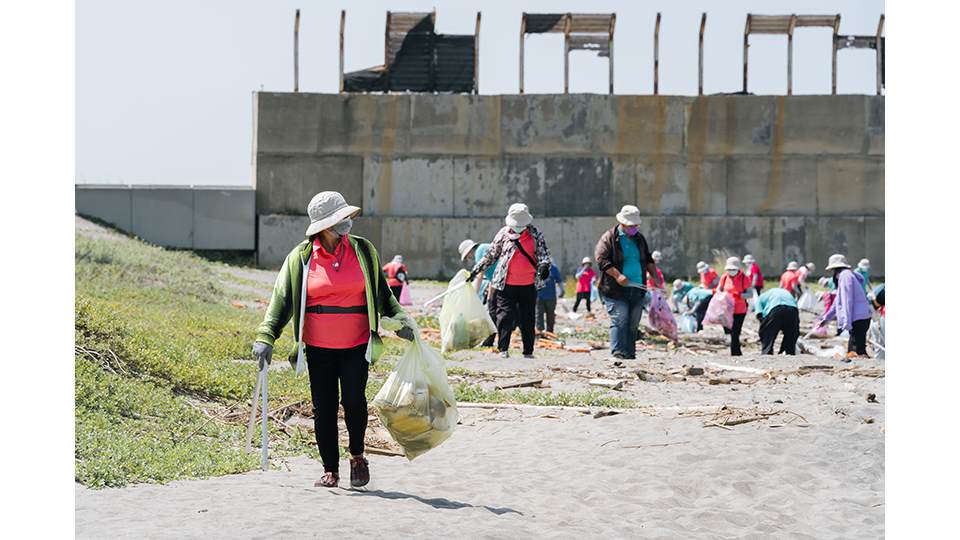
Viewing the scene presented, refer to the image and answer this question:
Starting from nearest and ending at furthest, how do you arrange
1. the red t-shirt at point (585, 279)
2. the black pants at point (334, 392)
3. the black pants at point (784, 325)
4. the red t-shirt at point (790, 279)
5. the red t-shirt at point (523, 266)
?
the black pants at point (334, 392) < the red t-shirt at point (523, 266) < the black pants at point (784, 325) < the red t-shirt at point (790, 279) < the red t-shirt at point (585, 279)

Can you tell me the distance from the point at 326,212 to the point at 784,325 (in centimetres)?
1079

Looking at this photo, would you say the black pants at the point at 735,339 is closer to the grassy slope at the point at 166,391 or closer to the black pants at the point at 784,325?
the black pants at the point at 784,325

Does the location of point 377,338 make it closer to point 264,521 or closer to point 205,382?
point 264,521

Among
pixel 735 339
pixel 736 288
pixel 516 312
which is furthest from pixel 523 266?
pixel 736 288

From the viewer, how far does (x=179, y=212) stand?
126 feet

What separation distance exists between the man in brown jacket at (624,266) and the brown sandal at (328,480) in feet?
23.1

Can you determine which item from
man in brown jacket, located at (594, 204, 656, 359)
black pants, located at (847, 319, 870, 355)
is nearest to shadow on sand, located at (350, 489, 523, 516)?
man in brown jacket, located at (594, 204, 656, 359)

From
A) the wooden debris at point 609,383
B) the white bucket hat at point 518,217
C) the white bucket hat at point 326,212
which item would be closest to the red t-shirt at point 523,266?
the white bucket hat at point 518,217

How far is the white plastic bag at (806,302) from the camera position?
1043 inches

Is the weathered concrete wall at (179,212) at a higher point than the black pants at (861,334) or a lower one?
higher

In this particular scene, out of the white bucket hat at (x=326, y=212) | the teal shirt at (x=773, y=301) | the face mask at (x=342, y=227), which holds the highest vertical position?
the white bucket hat at (x=326, y=212)

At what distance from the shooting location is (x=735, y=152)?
1548 inches

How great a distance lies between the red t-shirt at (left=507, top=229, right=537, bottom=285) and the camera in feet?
50.2

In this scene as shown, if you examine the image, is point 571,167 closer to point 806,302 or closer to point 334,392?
point 806,302
